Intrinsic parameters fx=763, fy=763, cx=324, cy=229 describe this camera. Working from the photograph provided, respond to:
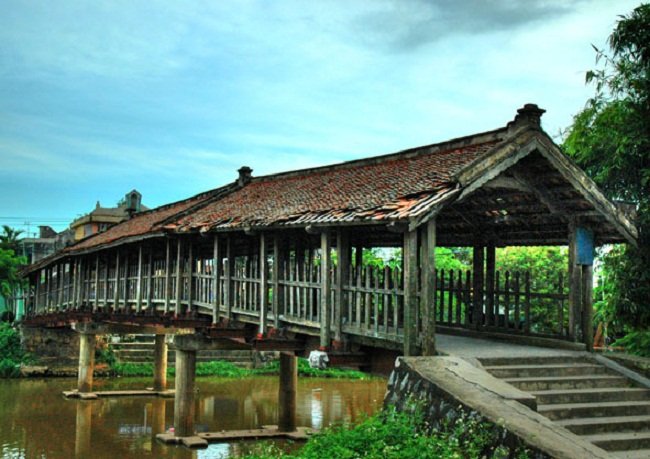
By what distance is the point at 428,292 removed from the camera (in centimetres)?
970

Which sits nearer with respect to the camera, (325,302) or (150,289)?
(325,302)

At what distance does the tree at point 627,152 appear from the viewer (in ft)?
48.5

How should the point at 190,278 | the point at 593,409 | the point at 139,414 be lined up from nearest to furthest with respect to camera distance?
the point at 593,409 < the point at 190,278 < the point at 139,414

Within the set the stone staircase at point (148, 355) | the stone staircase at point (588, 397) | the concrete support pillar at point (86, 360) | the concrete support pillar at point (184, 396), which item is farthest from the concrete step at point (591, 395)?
the stone staircase at point (148, 355)

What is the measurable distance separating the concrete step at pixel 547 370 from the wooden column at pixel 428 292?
784 mm

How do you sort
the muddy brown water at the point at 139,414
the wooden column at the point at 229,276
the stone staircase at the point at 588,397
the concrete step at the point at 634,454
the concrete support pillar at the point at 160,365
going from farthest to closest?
the concrete support pillar at the point at 160,365, the muddy brown water at the point at 139,414, the wooden column at the point at 229,276, the stone staircase at the point at 588,397, the concrete step at the point at 634,454

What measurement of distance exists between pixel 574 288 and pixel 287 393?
28.0 ft

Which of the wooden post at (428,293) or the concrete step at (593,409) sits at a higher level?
the wooden post at (428,293)

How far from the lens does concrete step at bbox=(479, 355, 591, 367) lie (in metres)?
9.89

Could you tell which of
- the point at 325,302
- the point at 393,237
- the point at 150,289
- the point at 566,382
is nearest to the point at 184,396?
the point at 150,289

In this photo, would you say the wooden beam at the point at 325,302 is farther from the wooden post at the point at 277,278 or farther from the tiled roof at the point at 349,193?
the wooden post at the point at 277,278

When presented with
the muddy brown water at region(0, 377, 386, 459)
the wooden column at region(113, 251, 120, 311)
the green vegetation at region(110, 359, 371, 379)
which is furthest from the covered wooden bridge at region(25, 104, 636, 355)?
the green vegetation at region(110, 359, 371, 379)

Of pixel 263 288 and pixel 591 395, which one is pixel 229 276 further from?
pixel 591 395

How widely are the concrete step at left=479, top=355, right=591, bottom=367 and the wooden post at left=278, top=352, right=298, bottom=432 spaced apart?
8.57m
